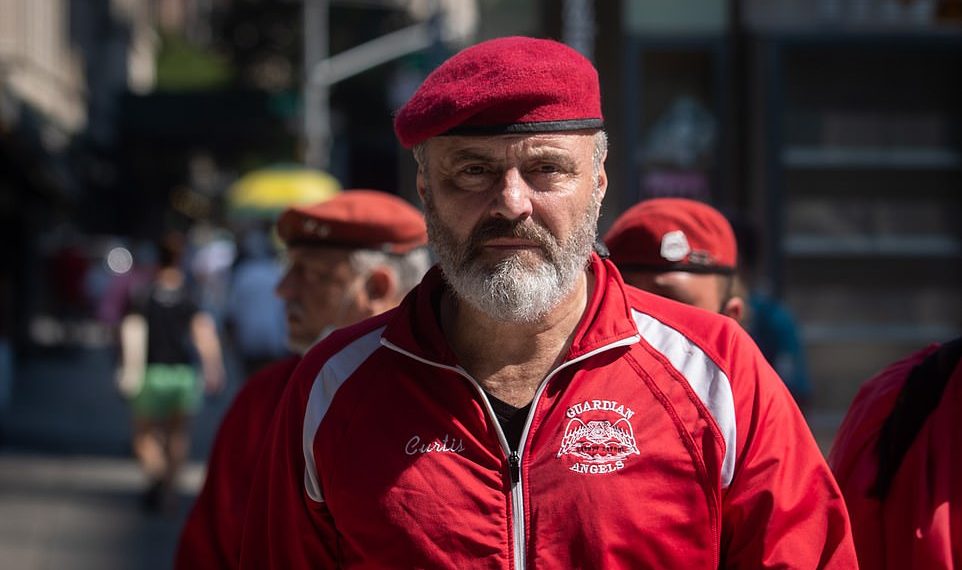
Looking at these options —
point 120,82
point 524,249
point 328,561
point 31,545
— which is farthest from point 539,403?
point 120,82

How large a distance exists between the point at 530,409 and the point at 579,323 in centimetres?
19

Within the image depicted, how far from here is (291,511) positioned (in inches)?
106

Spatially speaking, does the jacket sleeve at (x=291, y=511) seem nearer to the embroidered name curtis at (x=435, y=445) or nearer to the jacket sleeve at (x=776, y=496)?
the embroidered name curtis at (x=435, y=445)

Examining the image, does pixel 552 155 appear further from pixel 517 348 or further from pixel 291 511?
pixel 291 511

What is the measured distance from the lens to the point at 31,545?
31.1 feet

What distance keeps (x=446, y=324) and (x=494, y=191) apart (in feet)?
1.05

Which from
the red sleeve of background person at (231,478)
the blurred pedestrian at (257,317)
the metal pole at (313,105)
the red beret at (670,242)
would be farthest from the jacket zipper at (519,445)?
the metal pole at (313,105)

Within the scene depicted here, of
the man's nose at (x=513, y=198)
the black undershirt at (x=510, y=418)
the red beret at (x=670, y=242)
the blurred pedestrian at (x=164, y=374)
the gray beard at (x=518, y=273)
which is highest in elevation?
the man's nose at (x=513, y=198)

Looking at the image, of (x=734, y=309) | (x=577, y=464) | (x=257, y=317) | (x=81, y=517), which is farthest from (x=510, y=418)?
(x=257, y=317)

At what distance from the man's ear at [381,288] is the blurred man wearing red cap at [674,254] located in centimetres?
71

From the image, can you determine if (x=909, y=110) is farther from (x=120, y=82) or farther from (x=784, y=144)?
(x=120, y=82)

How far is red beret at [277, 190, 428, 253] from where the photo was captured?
426cm

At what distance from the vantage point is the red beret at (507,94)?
2.56 m

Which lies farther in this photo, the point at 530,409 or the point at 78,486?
the point at 78,486
